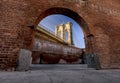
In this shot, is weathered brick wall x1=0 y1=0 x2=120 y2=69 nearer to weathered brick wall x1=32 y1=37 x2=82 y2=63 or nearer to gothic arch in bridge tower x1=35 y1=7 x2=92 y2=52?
gothic arch in bridge tower x1=35 y1=7 x2=92 y2=52

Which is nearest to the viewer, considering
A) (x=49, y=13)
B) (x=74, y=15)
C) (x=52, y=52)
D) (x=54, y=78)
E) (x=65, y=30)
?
(x=54, y=78)

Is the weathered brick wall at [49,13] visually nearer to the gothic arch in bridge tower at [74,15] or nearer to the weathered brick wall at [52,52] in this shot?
the gothic arch in bridge tower at [74,15]

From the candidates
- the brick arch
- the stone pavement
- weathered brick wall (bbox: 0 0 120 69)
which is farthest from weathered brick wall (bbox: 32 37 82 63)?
the stone pavement

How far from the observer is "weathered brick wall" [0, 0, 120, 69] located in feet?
10.7

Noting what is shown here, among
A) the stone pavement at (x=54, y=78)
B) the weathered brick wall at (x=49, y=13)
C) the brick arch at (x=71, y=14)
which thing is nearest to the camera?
the stone pavement at (x=54, y=78)

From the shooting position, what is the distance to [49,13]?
4395 millimetres

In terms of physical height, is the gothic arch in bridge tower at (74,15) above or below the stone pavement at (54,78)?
above

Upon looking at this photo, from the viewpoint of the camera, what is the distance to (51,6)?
4184 mm

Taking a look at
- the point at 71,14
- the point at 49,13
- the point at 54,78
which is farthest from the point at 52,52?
the point at 54,78

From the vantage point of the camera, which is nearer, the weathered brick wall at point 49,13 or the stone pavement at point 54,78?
the stone pavement at point 54,78

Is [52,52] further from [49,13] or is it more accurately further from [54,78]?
[54,78]

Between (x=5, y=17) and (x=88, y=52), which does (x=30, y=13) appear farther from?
(x=88, y=52)

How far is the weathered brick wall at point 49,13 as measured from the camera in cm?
327

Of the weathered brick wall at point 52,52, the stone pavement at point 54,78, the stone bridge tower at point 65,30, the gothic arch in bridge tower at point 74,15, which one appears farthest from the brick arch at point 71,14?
the stone bridge tower at point 65,30
